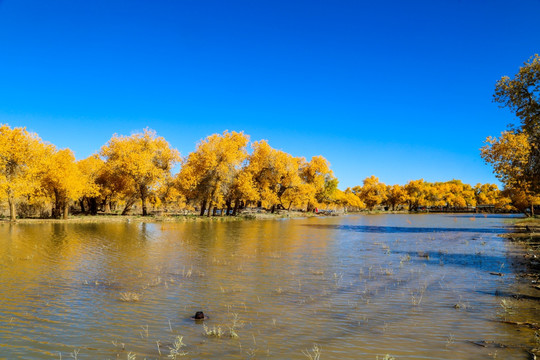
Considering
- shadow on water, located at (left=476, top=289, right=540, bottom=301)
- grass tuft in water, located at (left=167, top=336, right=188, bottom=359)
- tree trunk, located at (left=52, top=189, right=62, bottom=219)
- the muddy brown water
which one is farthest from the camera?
tree trunk, located at (left=52, top=189, right=62, bottom=219)

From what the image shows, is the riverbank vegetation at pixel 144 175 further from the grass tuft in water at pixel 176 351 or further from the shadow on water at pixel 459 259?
the grass tuft in water at pixel 176 351

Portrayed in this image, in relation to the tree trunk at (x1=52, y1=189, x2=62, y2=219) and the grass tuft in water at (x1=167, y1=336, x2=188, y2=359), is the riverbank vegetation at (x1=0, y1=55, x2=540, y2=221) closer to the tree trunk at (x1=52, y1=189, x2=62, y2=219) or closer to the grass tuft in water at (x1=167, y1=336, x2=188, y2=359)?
the tree trunk at (x1=52, y1=189, x2=62, y2=219)

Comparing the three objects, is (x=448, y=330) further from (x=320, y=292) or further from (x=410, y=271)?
(x=410, y=271)

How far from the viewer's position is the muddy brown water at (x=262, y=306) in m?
7.89

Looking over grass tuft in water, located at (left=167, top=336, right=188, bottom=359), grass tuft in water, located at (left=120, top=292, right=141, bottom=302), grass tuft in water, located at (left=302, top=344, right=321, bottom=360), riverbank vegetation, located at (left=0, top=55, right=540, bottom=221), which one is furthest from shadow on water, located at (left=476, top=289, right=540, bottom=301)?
riverbank vegetation, located at (left=0, top=55, right=540, bottom=221)

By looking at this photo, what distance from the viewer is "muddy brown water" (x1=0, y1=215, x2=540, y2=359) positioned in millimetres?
7895

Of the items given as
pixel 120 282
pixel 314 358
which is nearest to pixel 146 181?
pixel 120 282

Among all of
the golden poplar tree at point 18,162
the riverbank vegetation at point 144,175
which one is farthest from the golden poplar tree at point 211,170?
the golden poplar tree at point 18,162

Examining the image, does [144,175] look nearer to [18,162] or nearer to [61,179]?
[61,179]

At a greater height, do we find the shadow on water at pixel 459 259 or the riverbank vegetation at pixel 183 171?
the riverbank vegetation at pixel 183 171

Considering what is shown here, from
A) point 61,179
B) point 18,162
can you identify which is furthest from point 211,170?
point 18,162

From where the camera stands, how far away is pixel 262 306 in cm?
1106

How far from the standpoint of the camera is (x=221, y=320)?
970cm

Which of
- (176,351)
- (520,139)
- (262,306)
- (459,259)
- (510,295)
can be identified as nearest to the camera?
(176,351)
